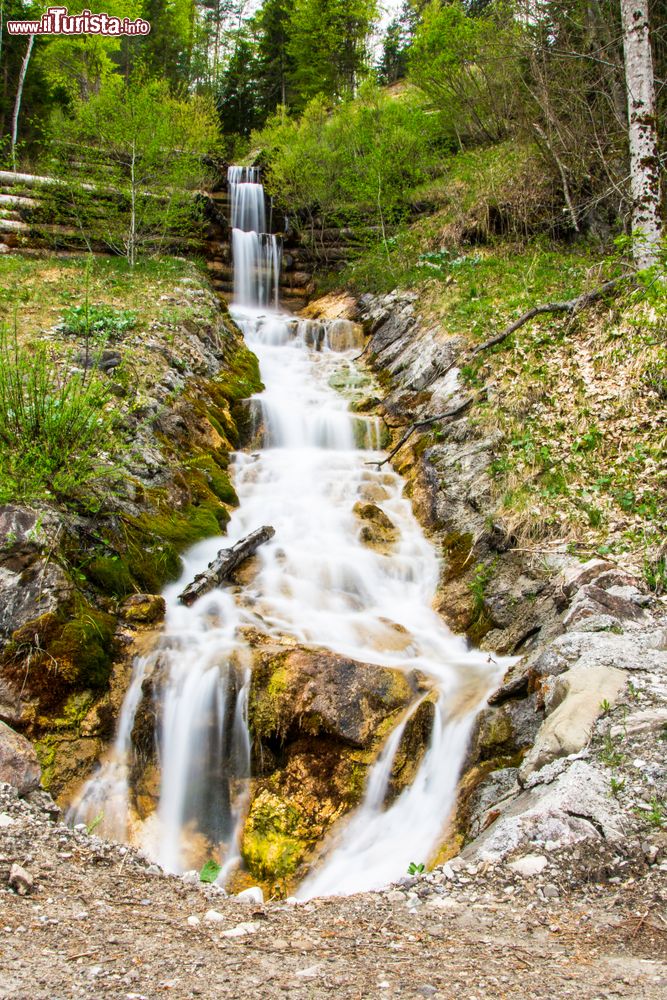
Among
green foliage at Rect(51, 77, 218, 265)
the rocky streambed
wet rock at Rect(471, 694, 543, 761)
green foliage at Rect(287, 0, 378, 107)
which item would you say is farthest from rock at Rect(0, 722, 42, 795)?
green foliage at Rect(287, 0, 378, 107)

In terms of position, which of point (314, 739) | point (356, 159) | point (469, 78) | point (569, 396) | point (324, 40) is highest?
point (324, 40)

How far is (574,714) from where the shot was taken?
3.77m

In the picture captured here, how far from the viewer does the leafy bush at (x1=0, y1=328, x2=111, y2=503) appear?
6000 millimetres

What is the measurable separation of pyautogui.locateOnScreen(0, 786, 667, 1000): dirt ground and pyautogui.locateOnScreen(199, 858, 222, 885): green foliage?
168cm

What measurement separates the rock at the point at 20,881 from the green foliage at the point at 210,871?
224 centimetres

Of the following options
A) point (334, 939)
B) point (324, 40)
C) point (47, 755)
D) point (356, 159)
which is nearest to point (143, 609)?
point (47, 755)

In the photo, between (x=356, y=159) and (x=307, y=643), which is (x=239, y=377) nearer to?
(x=307, y=643)

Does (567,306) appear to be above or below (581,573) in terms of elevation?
above

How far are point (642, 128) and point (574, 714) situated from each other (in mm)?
8681

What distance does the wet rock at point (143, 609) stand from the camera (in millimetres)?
6301

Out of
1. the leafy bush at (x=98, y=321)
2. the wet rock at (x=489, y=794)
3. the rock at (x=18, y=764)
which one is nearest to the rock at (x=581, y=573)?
the wet rock at (x=489, y=794)

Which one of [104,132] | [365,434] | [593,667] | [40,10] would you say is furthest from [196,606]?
[40,10]

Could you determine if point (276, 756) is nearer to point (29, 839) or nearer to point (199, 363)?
point (29, 839)

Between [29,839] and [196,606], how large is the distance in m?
3.55
